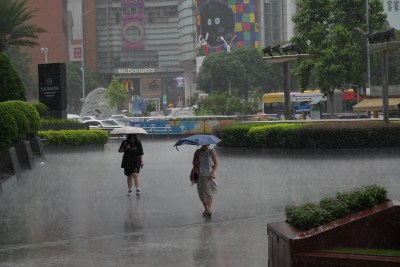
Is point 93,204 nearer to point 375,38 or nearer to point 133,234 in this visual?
point 133,234

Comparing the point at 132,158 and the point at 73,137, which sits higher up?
the point at 132,158

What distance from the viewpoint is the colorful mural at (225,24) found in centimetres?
13112

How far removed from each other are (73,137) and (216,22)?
322ft

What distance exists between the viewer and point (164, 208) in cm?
1491

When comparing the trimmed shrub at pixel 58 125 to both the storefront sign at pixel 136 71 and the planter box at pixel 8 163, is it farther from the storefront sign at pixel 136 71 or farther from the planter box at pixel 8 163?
the storefront sign at pixel 136 71

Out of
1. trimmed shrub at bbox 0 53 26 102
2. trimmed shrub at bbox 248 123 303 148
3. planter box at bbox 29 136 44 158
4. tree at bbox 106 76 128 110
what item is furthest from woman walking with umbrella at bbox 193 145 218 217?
tree at bbox 106 76 128 110

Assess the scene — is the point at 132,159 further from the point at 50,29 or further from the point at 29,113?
the point at 50,29

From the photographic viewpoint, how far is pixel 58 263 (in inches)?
380

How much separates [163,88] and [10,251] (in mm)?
159959

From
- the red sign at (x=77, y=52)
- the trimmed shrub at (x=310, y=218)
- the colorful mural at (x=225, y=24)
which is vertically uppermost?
Answer: the colorful mural at (x=225, y=24)

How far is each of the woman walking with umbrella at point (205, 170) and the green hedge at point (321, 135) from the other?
1441cm

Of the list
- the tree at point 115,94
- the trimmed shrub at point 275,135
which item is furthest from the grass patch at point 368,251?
the tree at point 115,94

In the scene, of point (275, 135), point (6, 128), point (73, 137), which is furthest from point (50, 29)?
point (6, 128)

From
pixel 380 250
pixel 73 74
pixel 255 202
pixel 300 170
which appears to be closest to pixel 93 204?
pixel 255 202
